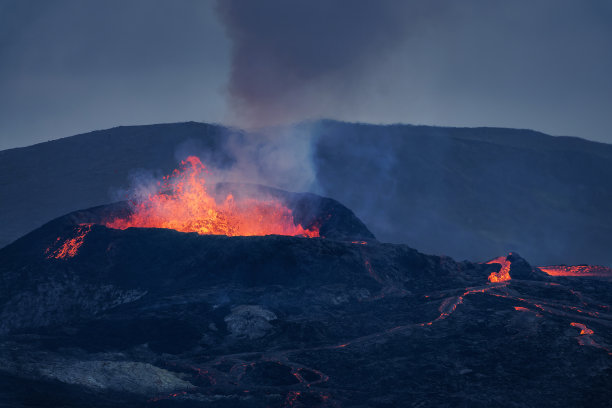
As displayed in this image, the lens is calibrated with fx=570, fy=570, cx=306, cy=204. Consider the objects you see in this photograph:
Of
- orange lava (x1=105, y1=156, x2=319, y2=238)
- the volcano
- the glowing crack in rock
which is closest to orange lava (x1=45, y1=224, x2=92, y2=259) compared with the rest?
the volcano

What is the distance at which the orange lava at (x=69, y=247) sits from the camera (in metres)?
34.5

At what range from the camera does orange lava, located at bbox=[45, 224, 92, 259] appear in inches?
1358

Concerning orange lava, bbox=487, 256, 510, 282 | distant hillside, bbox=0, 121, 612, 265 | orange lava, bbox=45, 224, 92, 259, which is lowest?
orange lava, bbox=487, 256, 510, 282

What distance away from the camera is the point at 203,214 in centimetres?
4300

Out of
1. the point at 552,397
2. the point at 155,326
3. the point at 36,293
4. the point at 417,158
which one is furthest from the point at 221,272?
the point at 417,158

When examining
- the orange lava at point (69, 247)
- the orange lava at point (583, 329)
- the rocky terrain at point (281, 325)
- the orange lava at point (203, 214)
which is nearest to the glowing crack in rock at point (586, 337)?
the orange lava at point (583, 329)

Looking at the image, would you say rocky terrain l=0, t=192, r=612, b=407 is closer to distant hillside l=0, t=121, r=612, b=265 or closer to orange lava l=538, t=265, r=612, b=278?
orange lava l=538, t=265, r=612, b=278

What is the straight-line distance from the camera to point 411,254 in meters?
40.2

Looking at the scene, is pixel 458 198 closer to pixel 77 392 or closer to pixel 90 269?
pixel 90 269

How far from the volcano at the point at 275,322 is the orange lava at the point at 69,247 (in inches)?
4.5

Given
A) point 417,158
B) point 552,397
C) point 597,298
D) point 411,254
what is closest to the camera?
point 552,397

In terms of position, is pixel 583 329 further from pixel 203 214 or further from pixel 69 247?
pixel 69 247

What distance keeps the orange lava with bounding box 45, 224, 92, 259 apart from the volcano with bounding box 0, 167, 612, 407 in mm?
113

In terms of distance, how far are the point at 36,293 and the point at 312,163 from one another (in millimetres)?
70995
